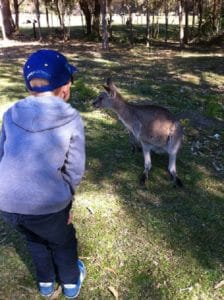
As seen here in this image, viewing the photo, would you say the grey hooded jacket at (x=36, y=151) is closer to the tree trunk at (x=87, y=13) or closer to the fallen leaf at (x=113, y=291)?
the fallen leaf at (x=113, y=291)

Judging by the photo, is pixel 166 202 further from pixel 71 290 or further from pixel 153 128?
pixel 71 290

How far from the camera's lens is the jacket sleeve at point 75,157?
2.40 meters

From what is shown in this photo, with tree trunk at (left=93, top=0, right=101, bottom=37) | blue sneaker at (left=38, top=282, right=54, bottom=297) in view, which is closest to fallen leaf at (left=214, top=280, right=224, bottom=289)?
blue sneaker at (left=38, top=282, right=54, bottom=297)

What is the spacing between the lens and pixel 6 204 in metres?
2.34

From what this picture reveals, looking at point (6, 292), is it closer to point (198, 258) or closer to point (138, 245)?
point (138, 245)

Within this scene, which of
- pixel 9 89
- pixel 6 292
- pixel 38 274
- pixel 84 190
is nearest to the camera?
pixel 38 274

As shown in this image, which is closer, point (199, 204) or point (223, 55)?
point (199, 204)

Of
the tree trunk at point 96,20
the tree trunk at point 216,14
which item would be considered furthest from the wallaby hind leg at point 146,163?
the tree trunk at point 96,20

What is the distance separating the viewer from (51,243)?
2570 mm

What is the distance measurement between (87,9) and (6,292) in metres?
20.0

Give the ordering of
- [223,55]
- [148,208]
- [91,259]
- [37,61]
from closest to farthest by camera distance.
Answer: [37,61] < [91,259] < [148,208] < [223,55]

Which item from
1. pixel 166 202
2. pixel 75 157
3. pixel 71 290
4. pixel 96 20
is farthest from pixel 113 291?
pixel 96 20

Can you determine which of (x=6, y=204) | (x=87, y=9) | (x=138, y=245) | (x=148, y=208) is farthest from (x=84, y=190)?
(x=87, y=9)

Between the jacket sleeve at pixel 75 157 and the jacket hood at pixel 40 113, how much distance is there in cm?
11
